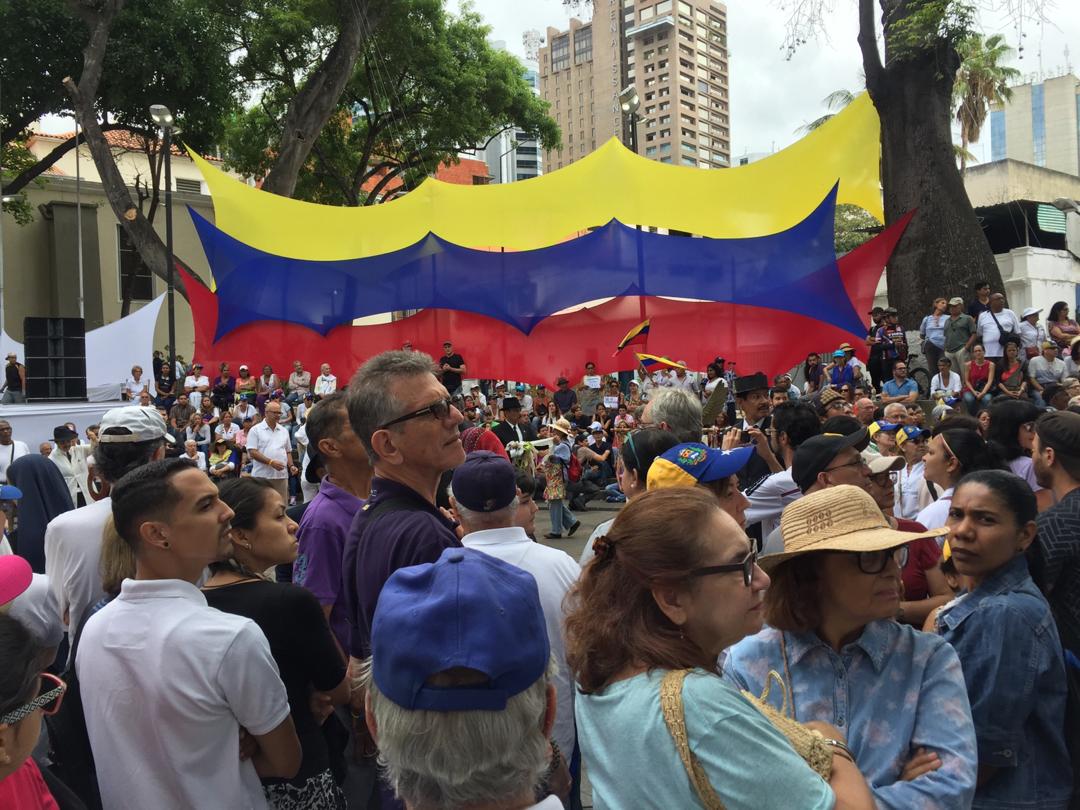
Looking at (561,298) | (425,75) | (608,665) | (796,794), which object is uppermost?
(425,75)

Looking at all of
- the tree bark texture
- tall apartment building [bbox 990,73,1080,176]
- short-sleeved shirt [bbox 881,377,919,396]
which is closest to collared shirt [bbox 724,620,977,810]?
short-sleeved shirt [bbox 881,377,919,396]

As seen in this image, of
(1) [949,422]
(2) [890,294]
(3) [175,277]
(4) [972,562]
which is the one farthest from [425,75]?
(4) [972,562]

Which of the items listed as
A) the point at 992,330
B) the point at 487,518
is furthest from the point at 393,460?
the point at 992,330

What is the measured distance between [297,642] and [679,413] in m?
2.27

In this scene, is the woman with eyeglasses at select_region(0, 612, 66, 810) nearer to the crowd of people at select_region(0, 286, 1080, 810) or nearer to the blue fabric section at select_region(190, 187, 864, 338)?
the crowd of people at select_region(0, 286, 1080, 810)

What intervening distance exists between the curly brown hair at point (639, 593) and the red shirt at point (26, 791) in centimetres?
118

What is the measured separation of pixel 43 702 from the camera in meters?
1.88

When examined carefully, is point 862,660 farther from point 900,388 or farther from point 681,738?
point 900,388

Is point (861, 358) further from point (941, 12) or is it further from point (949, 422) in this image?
point (949, 422)

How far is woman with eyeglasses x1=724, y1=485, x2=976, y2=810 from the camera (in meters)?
1.87

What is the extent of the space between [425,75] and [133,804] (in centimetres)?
2697

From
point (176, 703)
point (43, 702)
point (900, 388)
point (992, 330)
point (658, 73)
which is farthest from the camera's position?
point (658, 73)

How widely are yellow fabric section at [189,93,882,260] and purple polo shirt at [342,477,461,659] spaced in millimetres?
8254

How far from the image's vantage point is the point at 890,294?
57.2 feet
